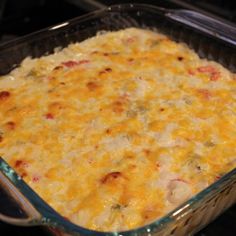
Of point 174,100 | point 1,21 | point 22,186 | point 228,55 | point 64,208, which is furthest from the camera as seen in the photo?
point 1,21

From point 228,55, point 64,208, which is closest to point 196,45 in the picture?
point 228,55

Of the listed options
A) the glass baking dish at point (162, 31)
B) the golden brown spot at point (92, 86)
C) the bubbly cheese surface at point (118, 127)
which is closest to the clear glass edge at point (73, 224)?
the glass baking dish at point (162, 31)

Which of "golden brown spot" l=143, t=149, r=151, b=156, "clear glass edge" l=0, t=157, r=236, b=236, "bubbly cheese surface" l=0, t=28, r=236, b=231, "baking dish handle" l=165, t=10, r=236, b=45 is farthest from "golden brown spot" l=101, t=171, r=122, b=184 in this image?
"baking dish handle" l=165, t=10, r=236, b=45

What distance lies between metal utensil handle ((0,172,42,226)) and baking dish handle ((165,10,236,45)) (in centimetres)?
97

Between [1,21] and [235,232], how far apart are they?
4.67 feet

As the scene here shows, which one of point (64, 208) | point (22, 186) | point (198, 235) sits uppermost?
point (22, 186)

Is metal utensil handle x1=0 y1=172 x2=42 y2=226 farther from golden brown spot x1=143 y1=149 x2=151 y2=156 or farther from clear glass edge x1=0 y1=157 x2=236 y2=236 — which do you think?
golden brown spot x1=143 y1=149 x2=151 y2=156

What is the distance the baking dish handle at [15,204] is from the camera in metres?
0.90

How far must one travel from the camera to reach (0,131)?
1.29 metres

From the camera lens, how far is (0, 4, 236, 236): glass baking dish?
0.95 m

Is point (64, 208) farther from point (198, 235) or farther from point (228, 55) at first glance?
point (228, 55)

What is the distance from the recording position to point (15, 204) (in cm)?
101

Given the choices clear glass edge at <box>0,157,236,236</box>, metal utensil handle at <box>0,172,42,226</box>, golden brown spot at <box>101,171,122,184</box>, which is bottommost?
golden brown spot at <box>101,171,122,184</box>

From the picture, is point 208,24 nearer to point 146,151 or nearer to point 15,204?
point 146,151
